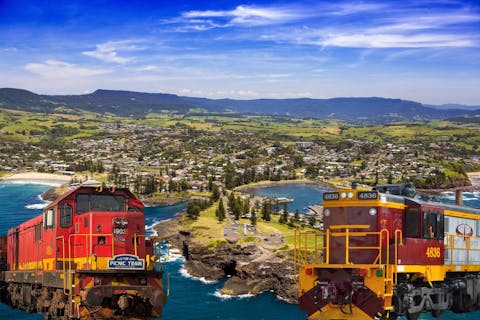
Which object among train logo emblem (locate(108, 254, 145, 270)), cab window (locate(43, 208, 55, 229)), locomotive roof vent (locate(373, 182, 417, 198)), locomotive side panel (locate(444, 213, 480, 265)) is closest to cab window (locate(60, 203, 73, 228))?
cab window (locate(43, 208, 55, 229))

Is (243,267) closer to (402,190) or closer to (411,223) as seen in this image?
(402,190)

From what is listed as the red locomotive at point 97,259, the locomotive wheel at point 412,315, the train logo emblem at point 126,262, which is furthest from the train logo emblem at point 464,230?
the train logo emblem at point 126,262

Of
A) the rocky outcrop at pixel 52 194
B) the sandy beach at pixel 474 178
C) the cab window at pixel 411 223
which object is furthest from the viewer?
the sandy beach at pixel 474 178

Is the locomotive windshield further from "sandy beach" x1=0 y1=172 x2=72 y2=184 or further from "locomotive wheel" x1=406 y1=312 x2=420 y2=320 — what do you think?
"sandy beach" x1=0 y1=172 x2=72 y2=184

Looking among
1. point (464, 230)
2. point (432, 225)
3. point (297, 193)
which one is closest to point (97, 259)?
point (432, 225)

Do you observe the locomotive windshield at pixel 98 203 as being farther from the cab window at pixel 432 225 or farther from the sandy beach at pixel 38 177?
the sandy beach at pixel 38 177

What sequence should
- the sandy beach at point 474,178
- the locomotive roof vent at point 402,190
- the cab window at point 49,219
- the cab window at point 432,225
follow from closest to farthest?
the cab window at point 432,225 → the locomotive roof vent at point 402,190 → the cab window at point 49,219 → the sandy beach at point 474,178
